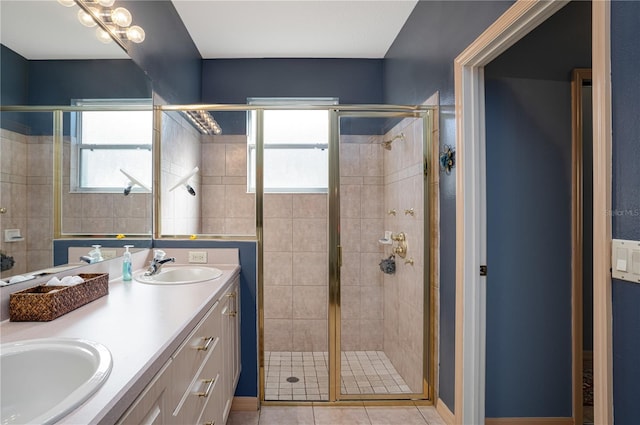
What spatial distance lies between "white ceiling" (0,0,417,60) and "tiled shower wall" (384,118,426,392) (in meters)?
1.01

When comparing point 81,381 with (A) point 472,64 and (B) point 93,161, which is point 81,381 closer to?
(B) point 93,161

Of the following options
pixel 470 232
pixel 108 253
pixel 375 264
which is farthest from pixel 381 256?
pixel 108 253

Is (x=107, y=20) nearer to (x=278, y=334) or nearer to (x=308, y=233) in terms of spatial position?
(x=308, y=233)

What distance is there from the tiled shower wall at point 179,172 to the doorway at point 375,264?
1.97 ft

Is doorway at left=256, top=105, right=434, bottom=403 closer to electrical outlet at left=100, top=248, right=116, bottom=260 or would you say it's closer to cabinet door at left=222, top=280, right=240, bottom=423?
cabinet door at left=222, top=280, right=240, bottom=423

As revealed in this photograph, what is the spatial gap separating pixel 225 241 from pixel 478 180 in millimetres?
1577

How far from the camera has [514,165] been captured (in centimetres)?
179

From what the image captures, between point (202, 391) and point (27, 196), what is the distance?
907mm

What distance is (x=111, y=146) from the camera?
1595mm

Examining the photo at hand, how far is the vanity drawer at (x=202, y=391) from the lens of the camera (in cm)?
99

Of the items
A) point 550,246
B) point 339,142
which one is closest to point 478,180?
point 550,246

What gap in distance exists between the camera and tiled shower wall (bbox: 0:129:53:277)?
0.98m

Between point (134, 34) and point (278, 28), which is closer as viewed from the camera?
point (134, 34)

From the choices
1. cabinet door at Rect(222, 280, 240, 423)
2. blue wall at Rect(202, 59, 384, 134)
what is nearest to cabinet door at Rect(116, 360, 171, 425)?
cabinet door at Rect(222, 280, 240, 423)
